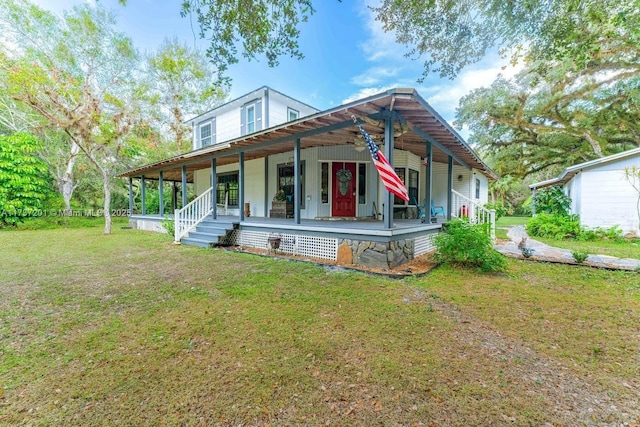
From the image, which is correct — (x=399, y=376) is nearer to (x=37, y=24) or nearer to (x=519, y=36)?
(x=519, y=36)

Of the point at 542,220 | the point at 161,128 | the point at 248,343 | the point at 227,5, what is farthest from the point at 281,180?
the point at 161,128

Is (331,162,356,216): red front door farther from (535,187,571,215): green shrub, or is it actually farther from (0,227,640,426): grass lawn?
(535,187,571,215): green shrub

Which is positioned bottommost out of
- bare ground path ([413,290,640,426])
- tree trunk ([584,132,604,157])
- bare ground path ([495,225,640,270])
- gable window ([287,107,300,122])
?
bare ground path ([413,290,640,426])

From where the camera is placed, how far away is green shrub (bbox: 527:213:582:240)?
1005cm

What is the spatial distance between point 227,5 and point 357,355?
5.33 meters

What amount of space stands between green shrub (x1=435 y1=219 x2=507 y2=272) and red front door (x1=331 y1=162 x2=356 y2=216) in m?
3.81

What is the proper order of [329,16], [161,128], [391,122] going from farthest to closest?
[161,128]
[329,16]
[391,122]

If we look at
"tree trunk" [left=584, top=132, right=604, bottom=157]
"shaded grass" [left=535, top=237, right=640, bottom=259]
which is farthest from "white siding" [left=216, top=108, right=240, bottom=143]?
"tree trunk" [left=584, top=132, right=604, bottom=157]


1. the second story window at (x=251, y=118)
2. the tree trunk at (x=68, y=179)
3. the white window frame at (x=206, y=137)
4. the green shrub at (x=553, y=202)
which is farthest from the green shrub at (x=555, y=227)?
the tree trunk at (x=68, y=179)

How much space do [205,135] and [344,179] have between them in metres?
9.10

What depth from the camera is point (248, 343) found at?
2.72m

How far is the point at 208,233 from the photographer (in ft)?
27.9

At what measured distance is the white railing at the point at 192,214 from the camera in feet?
28.8

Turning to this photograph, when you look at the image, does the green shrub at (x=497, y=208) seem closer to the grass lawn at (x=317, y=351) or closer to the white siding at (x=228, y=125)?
the grass lawn at (x=317, y=351)
